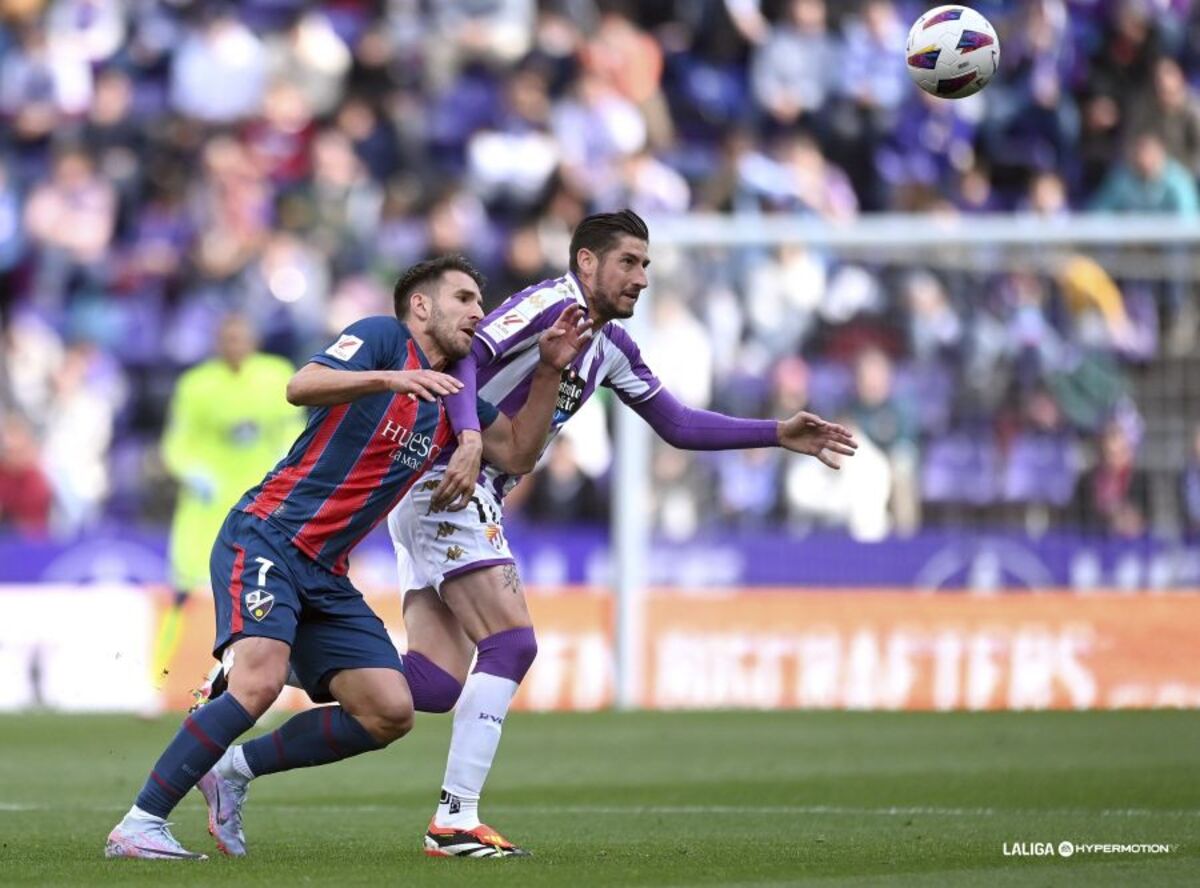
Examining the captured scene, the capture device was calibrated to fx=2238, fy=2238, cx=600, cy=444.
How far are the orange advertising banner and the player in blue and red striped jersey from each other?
8441 millimetres

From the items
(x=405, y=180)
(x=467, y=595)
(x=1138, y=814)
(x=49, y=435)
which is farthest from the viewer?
(x=405, y=180)

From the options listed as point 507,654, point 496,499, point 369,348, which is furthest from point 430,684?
point 369,348

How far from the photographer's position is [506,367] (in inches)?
347

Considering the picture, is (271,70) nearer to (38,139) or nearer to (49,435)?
(38,139)

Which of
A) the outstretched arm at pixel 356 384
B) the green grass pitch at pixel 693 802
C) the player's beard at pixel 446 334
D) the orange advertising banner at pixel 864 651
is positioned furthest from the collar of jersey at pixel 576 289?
the orange advertising banner at pixel 864 651

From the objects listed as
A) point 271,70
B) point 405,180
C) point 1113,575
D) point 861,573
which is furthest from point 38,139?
point 1113,575

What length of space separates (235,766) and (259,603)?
76 centimetres

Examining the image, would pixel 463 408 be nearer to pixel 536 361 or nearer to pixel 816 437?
pixel 536 361

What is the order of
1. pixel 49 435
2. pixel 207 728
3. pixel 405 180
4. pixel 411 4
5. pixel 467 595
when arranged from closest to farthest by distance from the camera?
1. pixel 207 728
2. pixel 467 595
3. pixel 49 435
4. pixel 405 180
5. pixel 411 4

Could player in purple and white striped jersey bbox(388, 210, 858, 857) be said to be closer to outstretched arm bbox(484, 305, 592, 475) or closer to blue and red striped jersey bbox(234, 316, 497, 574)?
outstretched arm bbox(484, 305, 592, 475)

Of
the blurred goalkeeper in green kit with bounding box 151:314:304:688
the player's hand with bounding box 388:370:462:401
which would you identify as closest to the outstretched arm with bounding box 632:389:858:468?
the player's hand with bounding box 388:370:462:401

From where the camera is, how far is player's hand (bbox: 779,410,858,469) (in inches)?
338

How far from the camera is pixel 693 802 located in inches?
403

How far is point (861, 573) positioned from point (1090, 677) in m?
1.78
